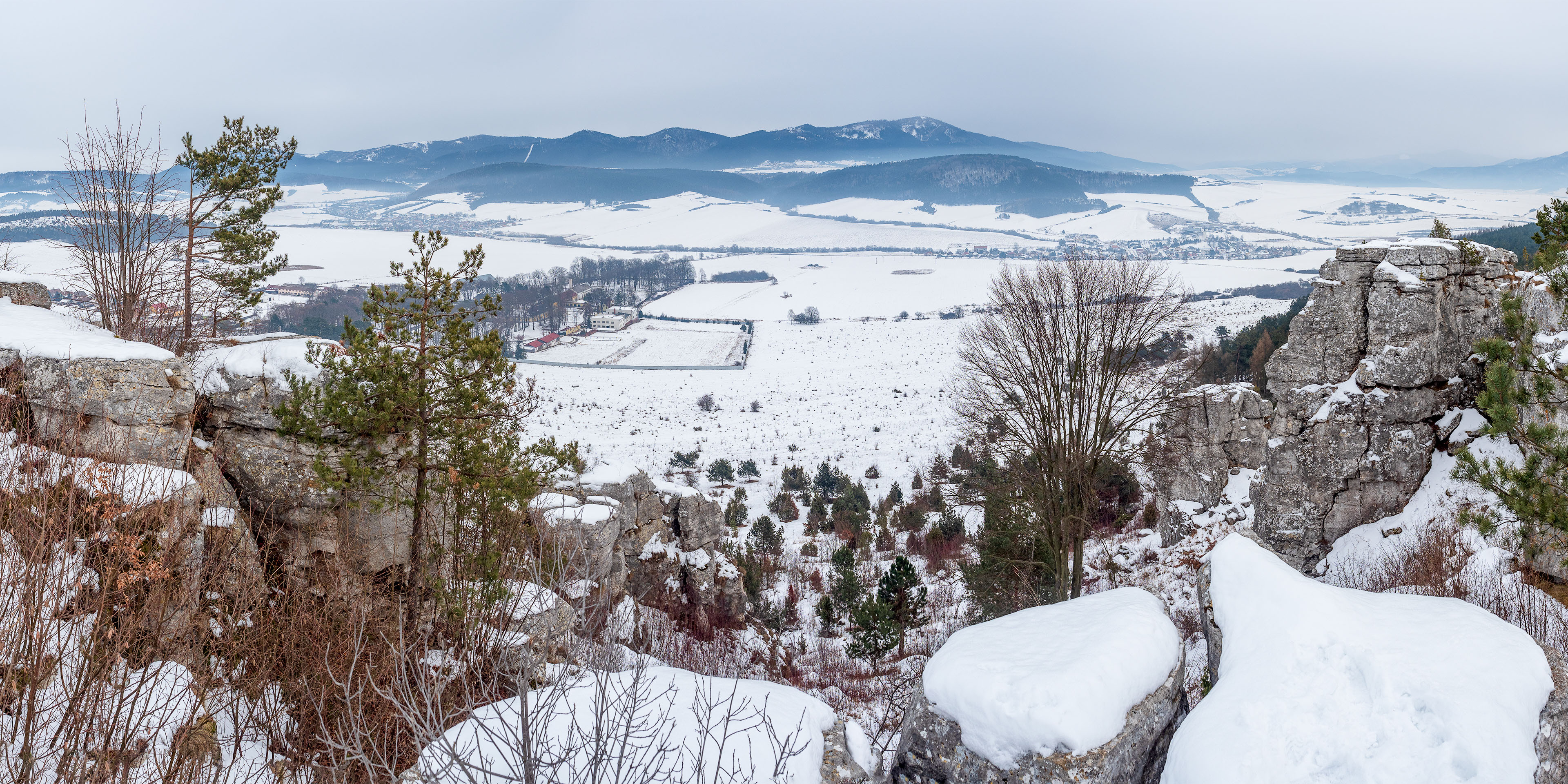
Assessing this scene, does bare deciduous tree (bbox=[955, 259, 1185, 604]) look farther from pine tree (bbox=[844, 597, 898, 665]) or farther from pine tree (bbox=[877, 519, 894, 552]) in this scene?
pine tree (bbox=[877, 519, 894, 552])

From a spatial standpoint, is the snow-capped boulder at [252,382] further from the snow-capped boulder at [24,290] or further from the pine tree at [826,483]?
the pine tree at [826,483]

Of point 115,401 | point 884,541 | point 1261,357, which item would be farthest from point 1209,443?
point 115,401

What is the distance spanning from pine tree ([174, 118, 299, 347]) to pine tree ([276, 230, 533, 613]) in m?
8.50

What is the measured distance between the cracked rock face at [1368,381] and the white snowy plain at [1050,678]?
13.2m

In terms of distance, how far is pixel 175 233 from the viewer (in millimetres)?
20984

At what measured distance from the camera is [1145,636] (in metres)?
7.79

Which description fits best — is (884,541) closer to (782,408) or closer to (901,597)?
(901,597)

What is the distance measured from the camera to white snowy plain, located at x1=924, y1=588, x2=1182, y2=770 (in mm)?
6832

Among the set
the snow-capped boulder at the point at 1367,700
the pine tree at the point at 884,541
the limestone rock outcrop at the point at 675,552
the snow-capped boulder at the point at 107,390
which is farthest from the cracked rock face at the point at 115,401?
the pine tree at the point at 884,541

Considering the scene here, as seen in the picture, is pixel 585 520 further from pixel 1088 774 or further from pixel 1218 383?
pixel 1218 383

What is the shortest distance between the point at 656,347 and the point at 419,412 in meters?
92.3

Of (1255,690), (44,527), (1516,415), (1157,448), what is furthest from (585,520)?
(1157,448)

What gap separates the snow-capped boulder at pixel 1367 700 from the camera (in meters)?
6.11

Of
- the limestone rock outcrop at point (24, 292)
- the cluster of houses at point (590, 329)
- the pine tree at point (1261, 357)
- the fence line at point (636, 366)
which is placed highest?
the limestone rock outcrop at point (24, 292)
